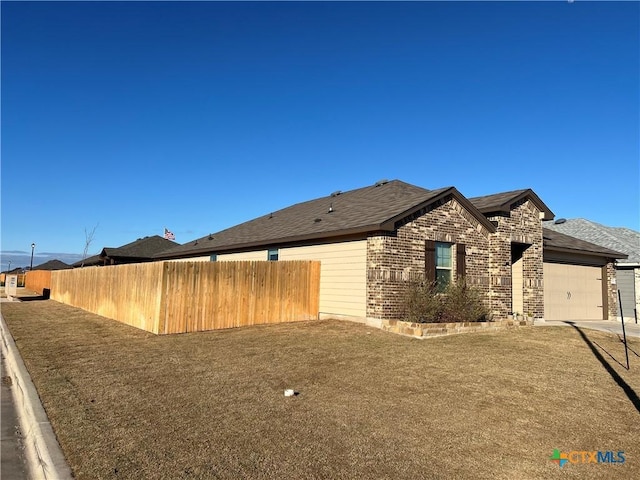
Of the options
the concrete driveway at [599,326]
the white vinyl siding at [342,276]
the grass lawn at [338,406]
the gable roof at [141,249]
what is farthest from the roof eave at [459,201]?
the gable roof at [141,249]

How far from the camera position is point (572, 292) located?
62.7 ft

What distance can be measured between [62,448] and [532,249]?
16.2 m

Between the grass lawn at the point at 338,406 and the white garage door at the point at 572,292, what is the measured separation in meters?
7.39

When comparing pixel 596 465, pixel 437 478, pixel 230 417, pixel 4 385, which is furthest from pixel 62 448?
pixel 596 465

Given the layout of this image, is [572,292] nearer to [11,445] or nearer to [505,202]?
[505,202]

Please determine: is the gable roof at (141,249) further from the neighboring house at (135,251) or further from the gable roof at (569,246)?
the gable roof at (569,246)

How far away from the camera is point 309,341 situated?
35.8 feet

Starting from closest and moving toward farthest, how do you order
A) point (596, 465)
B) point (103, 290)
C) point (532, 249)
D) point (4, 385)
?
point (596, 465) < point (4, 385) < point (532, 249) < point (103, 290)

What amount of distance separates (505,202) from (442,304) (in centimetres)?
524

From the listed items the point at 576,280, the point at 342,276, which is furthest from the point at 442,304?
the point at 576,280

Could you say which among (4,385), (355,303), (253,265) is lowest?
(4,385)

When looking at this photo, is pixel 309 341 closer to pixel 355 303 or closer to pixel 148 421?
pixel 355 303

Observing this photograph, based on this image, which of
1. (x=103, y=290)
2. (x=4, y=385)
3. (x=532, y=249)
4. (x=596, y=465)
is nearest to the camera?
(x=596, y=465)

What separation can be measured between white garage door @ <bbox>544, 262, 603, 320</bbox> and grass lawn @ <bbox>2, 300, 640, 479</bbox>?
7.39 meters
